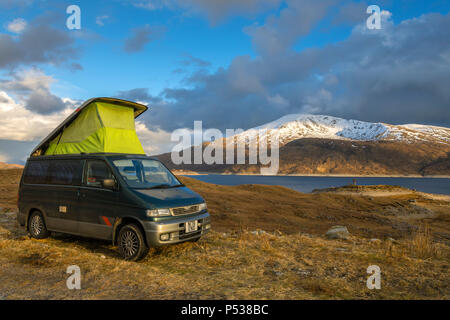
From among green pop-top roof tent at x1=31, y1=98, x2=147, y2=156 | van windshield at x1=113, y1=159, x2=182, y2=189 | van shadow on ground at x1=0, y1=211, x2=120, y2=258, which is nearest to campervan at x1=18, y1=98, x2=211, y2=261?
van windshield at x1=113, y1=159, x2=182, y2=189

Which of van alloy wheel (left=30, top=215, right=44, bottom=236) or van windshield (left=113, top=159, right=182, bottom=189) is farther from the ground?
van windshield (left=113, top=159, right=182, bottom=189)

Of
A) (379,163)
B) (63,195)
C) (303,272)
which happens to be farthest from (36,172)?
(379,163)

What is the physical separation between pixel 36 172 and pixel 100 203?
289cm

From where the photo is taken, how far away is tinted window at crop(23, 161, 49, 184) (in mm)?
7817

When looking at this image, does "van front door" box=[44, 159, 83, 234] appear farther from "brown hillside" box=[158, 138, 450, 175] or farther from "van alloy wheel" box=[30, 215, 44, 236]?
"brown hillside" box=[158, 138, 450, 175]

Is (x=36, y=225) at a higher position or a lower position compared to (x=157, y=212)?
lower

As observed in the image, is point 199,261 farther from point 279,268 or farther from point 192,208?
point 279,268

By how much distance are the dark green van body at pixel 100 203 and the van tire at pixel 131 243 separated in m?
0.15

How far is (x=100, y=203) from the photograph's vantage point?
6504mm

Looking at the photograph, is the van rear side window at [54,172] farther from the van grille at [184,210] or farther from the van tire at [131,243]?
the van grille at [184,210]

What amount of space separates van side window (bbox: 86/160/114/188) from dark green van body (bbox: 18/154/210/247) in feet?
0.17

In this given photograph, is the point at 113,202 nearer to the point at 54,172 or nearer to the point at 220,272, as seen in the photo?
the point at 54,172

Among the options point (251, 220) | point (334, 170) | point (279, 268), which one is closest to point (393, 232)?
Result: point (251, 220)

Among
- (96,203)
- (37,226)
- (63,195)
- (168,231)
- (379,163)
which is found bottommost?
(37,226)
